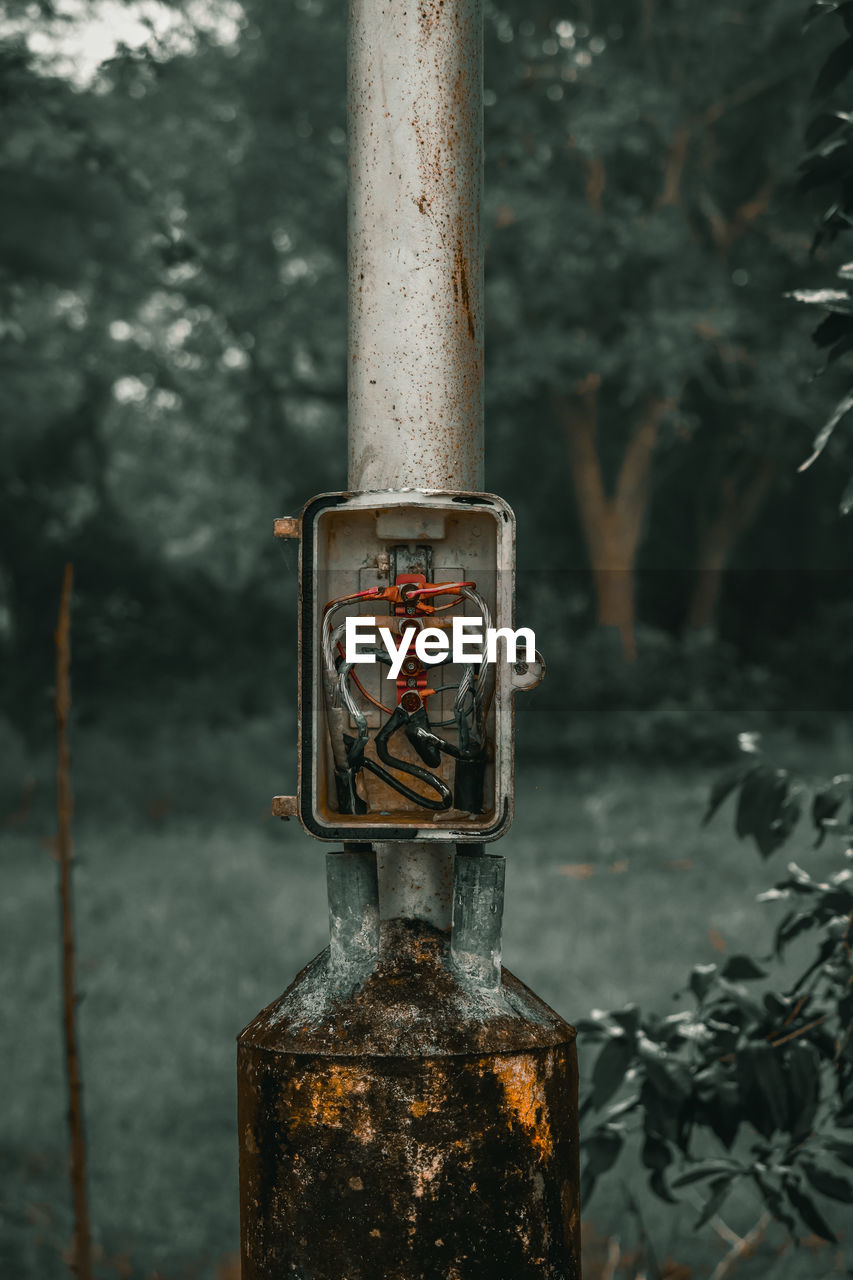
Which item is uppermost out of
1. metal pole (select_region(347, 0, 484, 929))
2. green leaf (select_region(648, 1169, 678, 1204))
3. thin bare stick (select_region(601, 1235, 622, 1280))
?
metal pole (select_region(347, 0, 484, 929))

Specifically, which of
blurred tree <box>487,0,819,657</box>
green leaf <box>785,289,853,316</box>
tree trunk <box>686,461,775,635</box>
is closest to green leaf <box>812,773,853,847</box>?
green leaf <box>785,289,853,316</box>

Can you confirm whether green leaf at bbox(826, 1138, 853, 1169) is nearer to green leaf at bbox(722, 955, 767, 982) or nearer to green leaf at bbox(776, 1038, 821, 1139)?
green leaf at bbox(776, 1038, 821, 1139)

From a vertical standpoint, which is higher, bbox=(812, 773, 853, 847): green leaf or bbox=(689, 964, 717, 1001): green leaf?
bbox=(812, 773, 853, 847): green leaf

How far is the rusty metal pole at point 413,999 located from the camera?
1.21 meters

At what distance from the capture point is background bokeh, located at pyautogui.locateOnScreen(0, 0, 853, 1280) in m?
8.41

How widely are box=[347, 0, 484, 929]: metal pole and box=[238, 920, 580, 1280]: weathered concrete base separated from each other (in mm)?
150

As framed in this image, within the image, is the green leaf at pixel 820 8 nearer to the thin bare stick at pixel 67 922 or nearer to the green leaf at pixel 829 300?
the green leaf at pixel 829 300

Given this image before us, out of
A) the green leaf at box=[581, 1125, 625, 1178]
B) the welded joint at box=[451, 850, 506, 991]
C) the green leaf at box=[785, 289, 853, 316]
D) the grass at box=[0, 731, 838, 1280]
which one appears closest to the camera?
the welded joint at box=[451, 850, 506, 991]

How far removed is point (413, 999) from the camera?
4.20 feet

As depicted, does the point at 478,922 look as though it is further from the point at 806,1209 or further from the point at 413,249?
the point at 806,1209

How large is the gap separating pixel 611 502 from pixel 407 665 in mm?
12140

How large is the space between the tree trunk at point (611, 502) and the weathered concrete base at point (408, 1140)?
1119 cm

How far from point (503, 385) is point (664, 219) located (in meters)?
1.93

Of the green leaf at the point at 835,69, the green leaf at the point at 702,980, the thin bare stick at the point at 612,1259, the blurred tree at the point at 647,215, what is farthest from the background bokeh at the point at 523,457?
the green leaf at the point at 835,69
